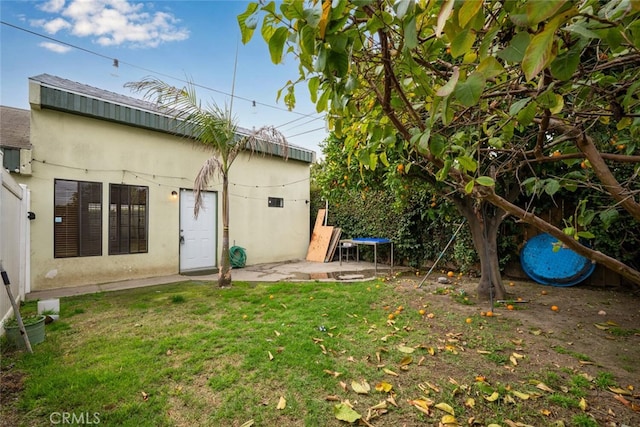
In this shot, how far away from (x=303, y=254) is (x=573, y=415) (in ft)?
28.7

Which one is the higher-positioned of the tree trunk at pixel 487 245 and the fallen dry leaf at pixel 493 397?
the tree trunk at pixel 487 245

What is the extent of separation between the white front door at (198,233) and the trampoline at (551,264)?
7.31 meters

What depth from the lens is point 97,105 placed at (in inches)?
238

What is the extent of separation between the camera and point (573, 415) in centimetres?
193

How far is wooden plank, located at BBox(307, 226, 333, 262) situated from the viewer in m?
9.75

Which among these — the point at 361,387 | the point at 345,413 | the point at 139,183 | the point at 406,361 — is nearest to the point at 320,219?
the point at 139,183

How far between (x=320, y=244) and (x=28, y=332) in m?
7.60

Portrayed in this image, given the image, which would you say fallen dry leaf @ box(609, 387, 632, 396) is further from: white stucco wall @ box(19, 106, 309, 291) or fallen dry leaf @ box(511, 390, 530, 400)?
white stucco wall @ box(19, 106, 309, 291)

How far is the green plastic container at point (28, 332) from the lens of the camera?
2.91m

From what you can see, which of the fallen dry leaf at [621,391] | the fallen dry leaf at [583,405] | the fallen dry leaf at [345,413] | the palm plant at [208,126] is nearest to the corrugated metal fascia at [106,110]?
the palm plant at [208,126]

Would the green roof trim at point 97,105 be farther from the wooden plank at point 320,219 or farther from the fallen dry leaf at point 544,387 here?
the fallen dry leaf at point 544,387

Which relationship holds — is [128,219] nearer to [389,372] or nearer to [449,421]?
[389,372]

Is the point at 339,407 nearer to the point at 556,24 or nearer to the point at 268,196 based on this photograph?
the point at 556,24

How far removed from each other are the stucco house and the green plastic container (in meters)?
3.20
